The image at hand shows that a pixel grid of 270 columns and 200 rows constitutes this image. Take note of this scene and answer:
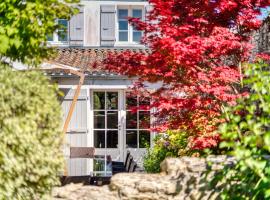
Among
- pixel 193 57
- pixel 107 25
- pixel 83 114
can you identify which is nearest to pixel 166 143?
pixel 83 114

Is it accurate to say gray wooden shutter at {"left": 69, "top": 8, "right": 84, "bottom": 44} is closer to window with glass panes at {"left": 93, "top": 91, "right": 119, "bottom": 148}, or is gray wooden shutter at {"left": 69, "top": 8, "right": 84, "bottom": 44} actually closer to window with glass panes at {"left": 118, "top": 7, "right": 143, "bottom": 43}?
window with glass panes at {"left": 118, "top": 7, "right": 143, "bottom": 43}

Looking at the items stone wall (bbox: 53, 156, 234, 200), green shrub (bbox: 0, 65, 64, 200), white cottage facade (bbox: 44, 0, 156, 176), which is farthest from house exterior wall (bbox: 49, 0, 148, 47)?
green shrub (bbox: 0, 65, 64, 200)

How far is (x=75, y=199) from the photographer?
5.88 meters

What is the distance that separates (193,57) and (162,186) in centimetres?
A: 210

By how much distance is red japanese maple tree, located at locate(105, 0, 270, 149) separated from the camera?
703 centimetres

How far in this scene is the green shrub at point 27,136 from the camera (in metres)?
5.25

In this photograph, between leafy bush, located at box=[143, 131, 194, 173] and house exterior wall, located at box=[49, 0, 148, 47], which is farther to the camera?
house exterior wall, located at box=[49, 0, 148, 47]

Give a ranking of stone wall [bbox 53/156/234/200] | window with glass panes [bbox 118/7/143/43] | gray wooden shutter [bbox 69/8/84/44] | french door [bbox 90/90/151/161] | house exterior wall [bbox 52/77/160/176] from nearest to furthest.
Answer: stone wall [bbox 53/156/234/200] → house exterior wall [bbox 52/77/160/176] → french door [bbox 90/90/151/161] → gray wooden shutter [bbox 69/8/84/44] → window with glass panes [bbox 118/7/143/43]

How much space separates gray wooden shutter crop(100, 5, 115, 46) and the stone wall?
1078 cm

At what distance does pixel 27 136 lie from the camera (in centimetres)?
523

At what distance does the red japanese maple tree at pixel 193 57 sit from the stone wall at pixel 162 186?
149 cm

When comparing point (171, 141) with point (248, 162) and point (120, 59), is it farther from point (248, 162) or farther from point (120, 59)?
point (248, 162)

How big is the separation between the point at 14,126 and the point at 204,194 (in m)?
2.14

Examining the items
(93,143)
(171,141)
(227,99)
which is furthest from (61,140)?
(93,143)
